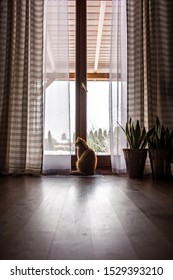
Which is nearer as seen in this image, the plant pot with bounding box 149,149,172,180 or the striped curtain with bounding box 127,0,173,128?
the plant pot with bounding box 149,149,172,180

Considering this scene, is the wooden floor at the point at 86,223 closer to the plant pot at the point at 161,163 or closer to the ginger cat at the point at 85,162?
the plant pot at the point at 161,163

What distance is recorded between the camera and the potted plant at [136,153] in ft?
7.72

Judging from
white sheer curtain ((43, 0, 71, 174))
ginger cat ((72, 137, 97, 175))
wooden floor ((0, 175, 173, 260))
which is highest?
white sheer curtain ((43, 0, 71, 174))

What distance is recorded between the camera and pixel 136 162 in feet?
7.72

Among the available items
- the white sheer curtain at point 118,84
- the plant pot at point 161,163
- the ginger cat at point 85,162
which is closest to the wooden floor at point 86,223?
the plant pot at point 161,163

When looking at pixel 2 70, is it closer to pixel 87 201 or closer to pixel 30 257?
pixel 87 201

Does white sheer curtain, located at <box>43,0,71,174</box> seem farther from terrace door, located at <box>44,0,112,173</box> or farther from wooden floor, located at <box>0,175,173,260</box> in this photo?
wooden floor, located at <box>0,175,173,260</box>

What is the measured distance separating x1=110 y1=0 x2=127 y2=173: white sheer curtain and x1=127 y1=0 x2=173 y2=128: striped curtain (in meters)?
0.06

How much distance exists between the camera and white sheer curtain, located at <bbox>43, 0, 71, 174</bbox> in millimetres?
2578

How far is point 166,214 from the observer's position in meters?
1.17

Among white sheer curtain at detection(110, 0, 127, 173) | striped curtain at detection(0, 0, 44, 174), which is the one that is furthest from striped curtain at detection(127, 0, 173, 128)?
striped curtain at detection(0, 0, 44, 174)

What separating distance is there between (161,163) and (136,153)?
220 mm

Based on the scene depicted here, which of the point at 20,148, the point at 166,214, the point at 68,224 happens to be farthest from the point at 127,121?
the point at 68,224

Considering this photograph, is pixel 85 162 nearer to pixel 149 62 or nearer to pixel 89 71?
pixel 89 71
